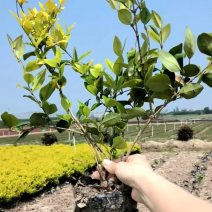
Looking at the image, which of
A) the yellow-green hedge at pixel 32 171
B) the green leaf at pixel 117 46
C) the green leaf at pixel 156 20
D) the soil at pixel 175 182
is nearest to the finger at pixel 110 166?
the green leaf at pixel 117 46

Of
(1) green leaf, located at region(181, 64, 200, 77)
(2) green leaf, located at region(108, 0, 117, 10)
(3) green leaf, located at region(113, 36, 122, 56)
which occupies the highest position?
(2) green leaf, located at region(108, 0, 117, 10)

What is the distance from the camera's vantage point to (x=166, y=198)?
2.33 ft

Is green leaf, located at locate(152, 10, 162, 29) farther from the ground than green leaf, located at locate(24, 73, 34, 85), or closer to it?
farther from the ground

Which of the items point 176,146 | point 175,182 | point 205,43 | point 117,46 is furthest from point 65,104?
point 176,146

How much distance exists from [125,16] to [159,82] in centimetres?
22

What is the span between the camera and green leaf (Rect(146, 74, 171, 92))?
94 cm

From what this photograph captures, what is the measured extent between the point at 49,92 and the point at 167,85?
0.38 metres

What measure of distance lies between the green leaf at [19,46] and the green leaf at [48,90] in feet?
0.56

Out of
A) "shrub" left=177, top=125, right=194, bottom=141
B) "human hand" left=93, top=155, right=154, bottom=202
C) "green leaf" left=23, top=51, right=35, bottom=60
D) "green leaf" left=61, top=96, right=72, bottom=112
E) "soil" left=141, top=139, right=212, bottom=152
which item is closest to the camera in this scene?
"human hand" left=93, top=155, right=154, bottom=202

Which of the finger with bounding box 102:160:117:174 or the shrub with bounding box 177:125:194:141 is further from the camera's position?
the shrub with bounding box 177:125:194:141

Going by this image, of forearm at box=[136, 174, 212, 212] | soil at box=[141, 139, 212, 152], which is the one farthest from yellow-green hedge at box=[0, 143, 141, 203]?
soil at box=[141, 139, 212, 152]

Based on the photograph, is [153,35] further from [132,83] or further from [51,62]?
[51,62]

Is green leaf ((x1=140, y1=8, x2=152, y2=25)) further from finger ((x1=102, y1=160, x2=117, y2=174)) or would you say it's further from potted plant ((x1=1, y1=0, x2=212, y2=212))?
finger ((x1=102, y1=160, x2=117, y2=174))

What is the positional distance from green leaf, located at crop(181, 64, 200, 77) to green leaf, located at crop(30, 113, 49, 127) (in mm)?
457
